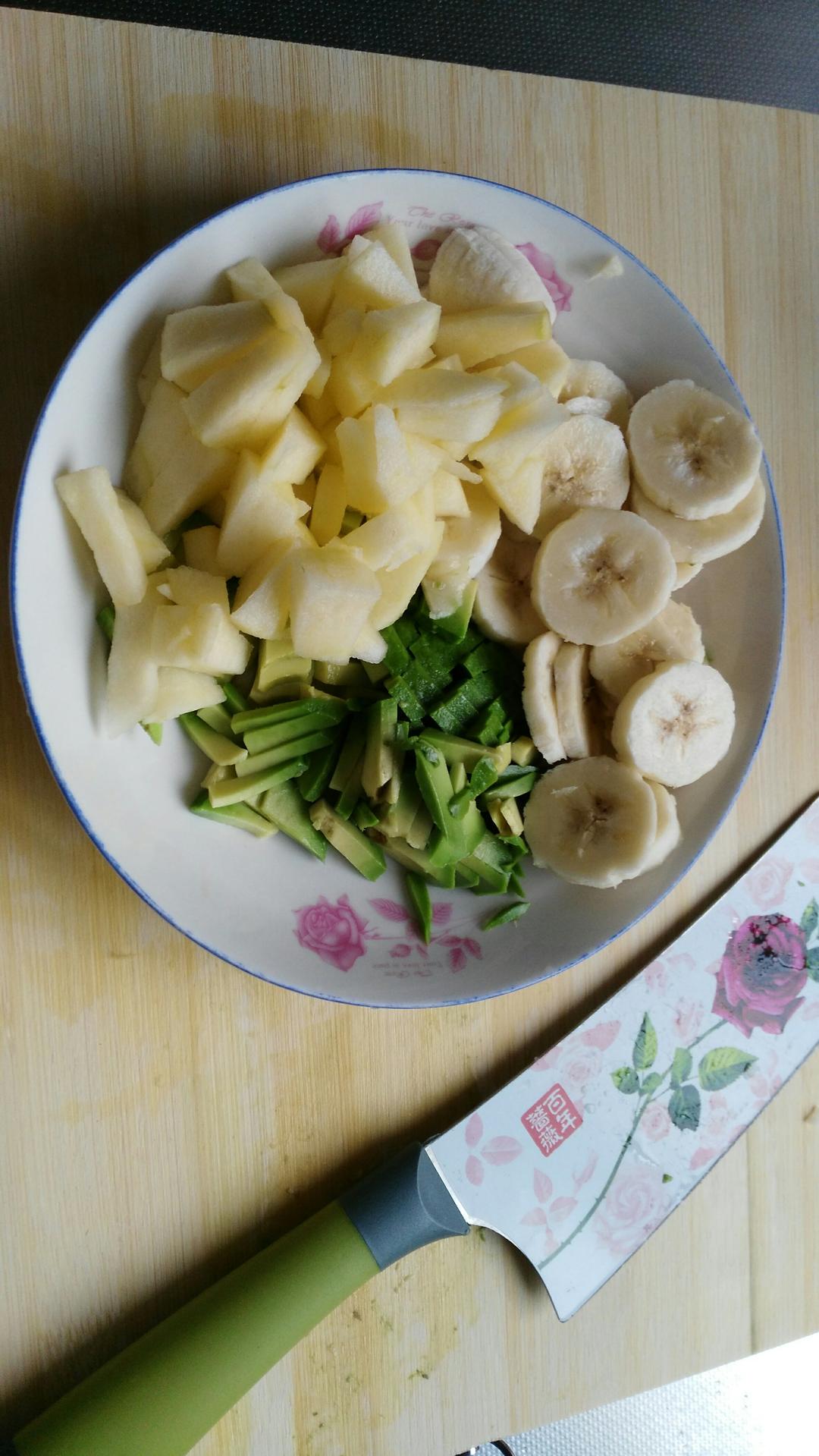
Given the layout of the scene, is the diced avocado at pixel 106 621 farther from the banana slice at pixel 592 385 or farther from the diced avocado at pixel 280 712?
the banana slice at pixel 592 385

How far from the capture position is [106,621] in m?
1.09

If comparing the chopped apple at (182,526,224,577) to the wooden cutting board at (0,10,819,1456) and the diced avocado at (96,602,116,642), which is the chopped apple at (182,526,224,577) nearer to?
the diced avocado at (96,602,116,642)

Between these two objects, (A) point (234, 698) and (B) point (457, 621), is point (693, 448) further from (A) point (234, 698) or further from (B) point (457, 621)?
(A) point (234, 698)

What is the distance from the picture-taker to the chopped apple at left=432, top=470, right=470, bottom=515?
113 cm

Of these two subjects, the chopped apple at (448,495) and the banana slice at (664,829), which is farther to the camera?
the banana slice at (664,829)

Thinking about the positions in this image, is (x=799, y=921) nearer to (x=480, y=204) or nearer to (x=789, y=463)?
(x=789, y=463)

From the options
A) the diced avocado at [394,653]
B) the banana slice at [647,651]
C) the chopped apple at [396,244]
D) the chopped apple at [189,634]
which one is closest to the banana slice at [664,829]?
the banana slice at [647,651]

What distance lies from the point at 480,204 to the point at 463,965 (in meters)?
0.87

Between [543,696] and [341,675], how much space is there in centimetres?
24

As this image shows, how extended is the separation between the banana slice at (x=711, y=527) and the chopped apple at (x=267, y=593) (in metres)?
0.47

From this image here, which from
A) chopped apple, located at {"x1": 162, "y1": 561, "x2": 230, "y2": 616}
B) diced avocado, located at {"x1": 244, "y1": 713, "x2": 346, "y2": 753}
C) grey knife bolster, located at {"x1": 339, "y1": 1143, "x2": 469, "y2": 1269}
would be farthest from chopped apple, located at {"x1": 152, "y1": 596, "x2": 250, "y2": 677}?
grey knife bolster, located at {"x1": 339, "y1": 1143, "x2": 469, "y2": 1269}

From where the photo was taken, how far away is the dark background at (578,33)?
1.71m

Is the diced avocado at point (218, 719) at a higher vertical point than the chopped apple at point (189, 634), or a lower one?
lower

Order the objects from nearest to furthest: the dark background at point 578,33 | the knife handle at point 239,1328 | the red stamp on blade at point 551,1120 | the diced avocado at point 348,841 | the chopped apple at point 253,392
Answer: the chopped apple at point 253,392 < the knife handle at point 239,1328 < the diced avocado at point 348,841 < the red stamp on blade at point 551,1120 < the dark background at point 578,33
